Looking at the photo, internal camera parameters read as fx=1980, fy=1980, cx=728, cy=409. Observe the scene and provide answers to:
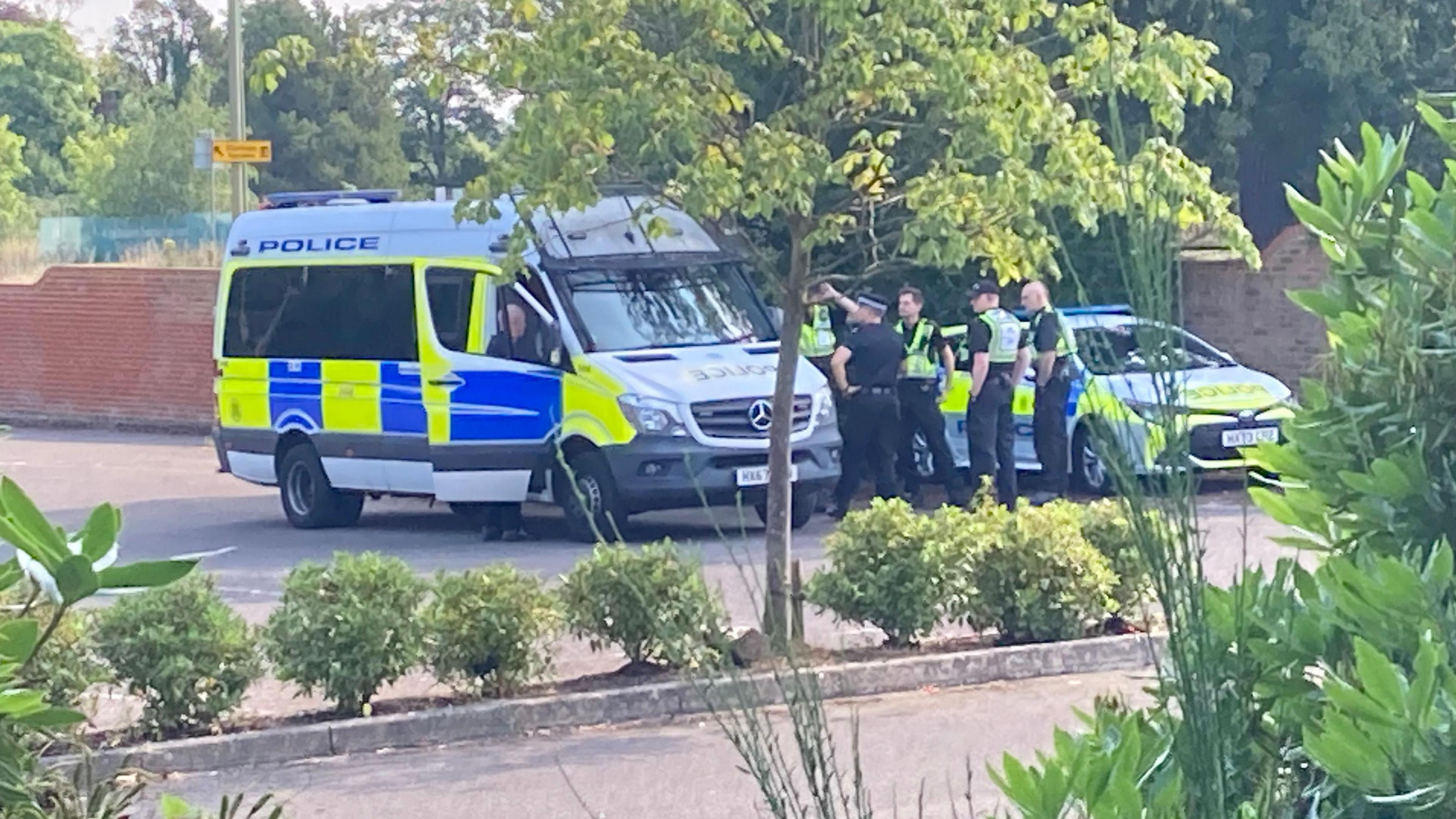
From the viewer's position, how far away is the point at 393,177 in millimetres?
53844

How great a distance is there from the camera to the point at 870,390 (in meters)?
15.0

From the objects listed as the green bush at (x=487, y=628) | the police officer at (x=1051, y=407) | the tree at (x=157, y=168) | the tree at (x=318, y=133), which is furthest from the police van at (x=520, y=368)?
the tree at (x=318, y=133)

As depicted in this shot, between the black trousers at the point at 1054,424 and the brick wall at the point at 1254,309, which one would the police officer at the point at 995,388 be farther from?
the brick wall at the point at 1254,309

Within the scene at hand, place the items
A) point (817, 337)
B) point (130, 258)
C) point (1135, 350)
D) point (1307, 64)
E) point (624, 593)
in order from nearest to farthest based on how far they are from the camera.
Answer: point (1135, 350)
point (624, 593)
point (817, 337)
point (1307, 64)
point (130, 258)

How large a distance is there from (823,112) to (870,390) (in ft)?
20.2

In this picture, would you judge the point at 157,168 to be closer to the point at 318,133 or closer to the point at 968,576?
the point at 318,133

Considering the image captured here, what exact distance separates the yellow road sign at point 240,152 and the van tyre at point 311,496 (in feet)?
26.4

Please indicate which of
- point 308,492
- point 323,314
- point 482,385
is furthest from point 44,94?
point 482,385

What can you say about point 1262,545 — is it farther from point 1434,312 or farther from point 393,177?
point 393,177

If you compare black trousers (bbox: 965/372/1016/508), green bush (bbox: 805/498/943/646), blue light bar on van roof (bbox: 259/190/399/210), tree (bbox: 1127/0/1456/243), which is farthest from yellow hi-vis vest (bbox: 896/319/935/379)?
green bush (bbox: 805/498/943/646)

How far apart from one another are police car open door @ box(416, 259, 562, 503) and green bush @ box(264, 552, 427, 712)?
548 cm

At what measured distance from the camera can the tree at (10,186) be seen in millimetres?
46594

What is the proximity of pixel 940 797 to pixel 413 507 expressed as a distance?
11.3 m

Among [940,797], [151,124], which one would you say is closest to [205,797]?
[940,797]
